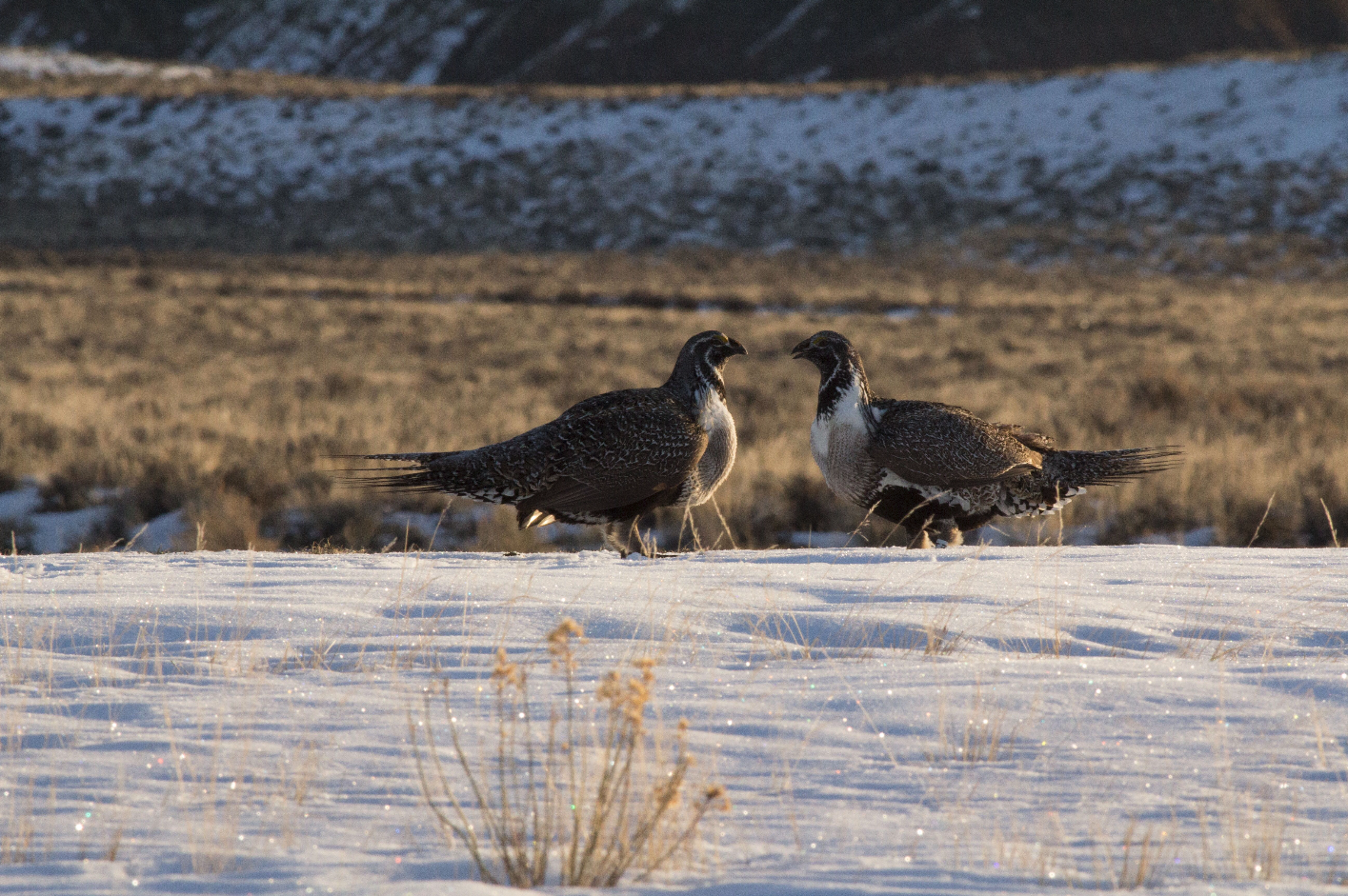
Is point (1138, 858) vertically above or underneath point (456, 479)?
underneath

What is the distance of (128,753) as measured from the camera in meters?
3.13

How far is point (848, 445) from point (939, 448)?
42cm

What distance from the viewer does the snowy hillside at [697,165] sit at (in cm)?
4022

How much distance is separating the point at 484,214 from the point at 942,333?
22.1 metres

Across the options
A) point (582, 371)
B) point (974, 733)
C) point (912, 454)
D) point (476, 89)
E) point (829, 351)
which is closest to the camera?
point (974, 733)

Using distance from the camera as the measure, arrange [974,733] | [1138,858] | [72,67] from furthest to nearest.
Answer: [72,67] → [974,733] → [1138,858]

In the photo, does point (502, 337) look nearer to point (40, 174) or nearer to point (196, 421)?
point (196, 421)

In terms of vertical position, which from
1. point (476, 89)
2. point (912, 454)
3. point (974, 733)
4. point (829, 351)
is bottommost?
point (974, 733)

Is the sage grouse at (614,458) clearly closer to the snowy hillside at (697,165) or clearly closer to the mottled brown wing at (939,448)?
the mottled brown wing at (939,448)

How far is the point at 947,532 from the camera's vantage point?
7.10m

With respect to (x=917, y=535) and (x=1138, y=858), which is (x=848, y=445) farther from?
(x=1138, y=858)

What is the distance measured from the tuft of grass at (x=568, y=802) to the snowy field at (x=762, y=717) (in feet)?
0.22

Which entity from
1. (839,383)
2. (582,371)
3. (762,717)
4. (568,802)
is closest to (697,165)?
(582,371)

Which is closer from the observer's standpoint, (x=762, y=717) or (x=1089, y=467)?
(x=762, y=717)
